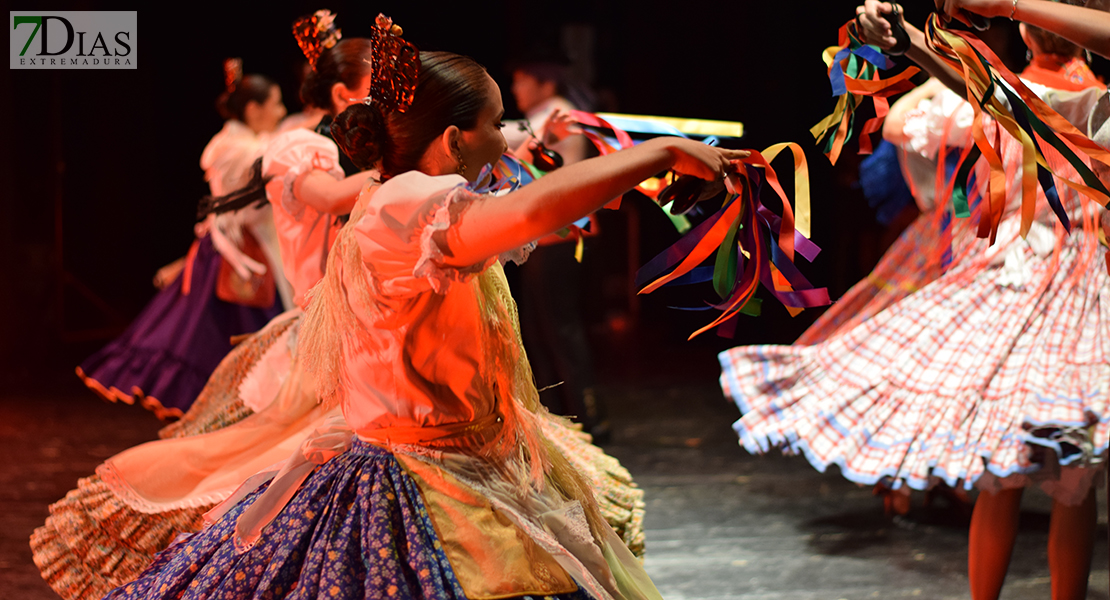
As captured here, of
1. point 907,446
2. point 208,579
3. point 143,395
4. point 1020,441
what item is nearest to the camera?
point 208,579

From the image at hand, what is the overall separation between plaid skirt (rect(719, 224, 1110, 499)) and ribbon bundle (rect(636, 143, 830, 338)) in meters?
0.90

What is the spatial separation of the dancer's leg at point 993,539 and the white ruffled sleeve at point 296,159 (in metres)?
1.65

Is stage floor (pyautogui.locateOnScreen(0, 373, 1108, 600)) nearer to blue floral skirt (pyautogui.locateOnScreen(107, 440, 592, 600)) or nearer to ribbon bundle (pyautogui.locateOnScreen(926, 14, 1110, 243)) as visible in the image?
ribbon bundle (pyautogui.locateOnScreen(926, 14, 1110, 243))

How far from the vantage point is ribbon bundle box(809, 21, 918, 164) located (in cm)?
188

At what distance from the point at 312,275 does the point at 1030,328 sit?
1693 millimetres

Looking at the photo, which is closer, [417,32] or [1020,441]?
[1020,441]

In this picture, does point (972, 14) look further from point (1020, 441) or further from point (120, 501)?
point (120, 501)

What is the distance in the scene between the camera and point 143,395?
Answer: 3.99 meters

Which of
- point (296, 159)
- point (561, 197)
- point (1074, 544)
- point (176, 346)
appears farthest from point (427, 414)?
point (176, 346)

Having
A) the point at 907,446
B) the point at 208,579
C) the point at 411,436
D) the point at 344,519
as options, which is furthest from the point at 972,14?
the point at 208,579

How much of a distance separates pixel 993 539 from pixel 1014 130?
1.02 m

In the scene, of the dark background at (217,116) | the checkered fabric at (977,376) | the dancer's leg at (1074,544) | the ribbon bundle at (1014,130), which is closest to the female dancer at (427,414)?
the ribbon bundle at (1014,130)

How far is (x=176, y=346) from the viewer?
4086 mm

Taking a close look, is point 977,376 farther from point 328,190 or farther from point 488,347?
point 328,190
